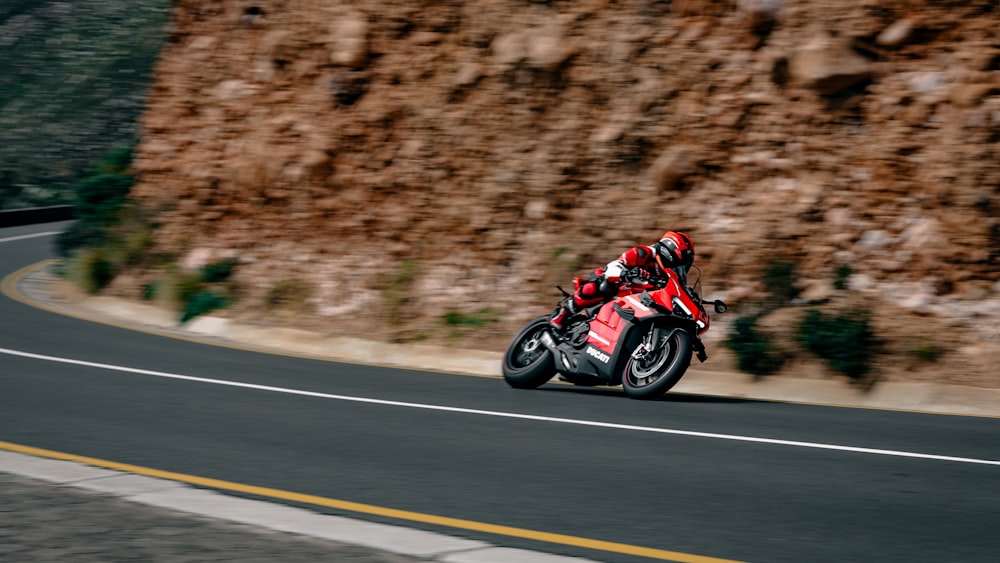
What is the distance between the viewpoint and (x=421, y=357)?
1570 cm

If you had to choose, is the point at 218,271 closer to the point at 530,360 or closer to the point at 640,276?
the point at 530,360

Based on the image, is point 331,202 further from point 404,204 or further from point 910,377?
point 910,377

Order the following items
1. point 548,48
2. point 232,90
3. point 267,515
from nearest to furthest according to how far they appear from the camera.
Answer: point 267,515
point 548,48
point 232,90

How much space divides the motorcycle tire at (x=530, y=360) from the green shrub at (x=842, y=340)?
294 centimetres

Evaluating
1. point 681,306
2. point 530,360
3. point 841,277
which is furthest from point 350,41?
point 681,306

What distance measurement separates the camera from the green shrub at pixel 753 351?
13.7 meters

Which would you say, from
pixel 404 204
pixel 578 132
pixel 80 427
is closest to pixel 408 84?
pixel 404 204

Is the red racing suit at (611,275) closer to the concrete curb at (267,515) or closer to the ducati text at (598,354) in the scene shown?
the ducati text at (598,354)

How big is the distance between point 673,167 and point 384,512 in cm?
1151

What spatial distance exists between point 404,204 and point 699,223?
201 inches

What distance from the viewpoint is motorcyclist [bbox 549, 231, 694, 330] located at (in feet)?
Answer: 40.9

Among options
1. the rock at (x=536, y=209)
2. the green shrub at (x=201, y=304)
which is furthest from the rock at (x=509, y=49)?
the green shrub at (x=201, y=304)

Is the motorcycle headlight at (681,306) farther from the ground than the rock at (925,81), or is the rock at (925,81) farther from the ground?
the rock at (925,81)

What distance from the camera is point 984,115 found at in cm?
1563
